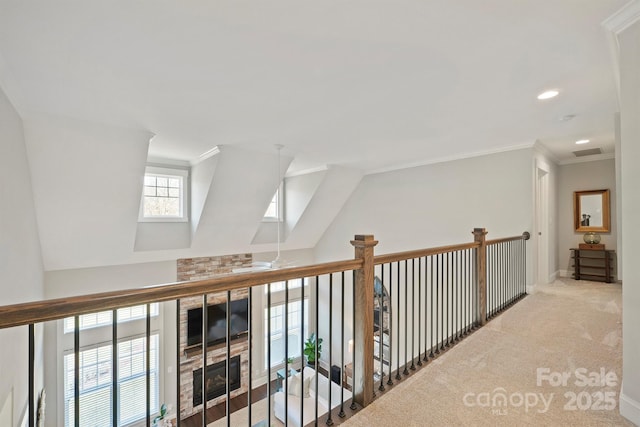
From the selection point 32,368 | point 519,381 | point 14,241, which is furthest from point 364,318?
point 14,241

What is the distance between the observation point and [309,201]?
271 inches

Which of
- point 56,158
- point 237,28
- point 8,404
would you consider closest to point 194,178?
point 56,158

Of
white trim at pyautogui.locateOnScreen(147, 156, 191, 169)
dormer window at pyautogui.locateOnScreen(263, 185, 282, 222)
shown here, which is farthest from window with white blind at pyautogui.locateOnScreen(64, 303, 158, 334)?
dormer window at pyautogui.locateOnScreen(263, 185, 282, 222)

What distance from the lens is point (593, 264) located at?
5469 mm

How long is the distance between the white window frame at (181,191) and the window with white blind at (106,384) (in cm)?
240

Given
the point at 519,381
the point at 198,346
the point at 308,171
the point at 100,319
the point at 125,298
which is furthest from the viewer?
the point at 308,171

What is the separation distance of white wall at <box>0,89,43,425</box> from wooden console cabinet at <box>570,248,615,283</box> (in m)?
8.02

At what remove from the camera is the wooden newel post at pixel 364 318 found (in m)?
1.96

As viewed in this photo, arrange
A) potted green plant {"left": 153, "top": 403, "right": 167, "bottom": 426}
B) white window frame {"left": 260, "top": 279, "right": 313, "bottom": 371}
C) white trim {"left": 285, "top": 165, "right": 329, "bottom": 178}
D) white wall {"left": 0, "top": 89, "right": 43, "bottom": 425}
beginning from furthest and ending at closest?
white window frame {"left": 260, "top": 279, "right": 313, "bottom": 371}, white trim {"left": 285, "top": 165, "right": 329, "bottom": 178}, potted green plant {"left": 153, "top": 403, "right": 167, "bottom": 426}, white wall {"left": 0, "top": 89, "right": 43, "bottom": 425}

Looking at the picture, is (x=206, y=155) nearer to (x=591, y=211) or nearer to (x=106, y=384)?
(x=106, y=384)

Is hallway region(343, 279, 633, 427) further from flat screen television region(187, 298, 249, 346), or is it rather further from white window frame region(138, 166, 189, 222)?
white window frame region(138, 166, 189, 222)

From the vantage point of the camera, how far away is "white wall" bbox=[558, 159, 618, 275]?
18.0 feet

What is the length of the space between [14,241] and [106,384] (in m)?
4.15

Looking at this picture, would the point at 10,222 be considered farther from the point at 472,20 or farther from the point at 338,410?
the point at 472,20
